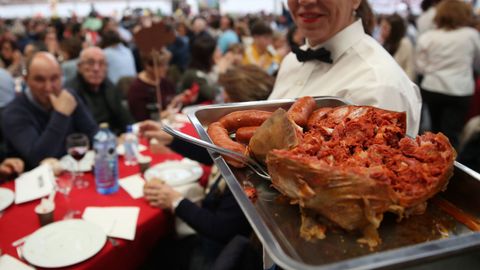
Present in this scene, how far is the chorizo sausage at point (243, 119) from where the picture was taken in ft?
3.84

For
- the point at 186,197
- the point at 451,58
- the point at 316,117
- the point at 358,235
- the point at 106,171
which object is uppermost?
the point at 316,117

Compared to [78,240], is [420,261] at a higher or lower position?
higher

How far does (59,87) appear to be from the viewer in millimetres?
3311

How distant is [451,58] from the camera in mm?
4953

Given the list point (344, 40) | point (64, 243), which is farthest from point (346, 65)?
point (64, 243)

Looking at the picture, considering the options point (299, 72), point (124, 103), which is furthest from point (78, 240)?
point (124, 103)

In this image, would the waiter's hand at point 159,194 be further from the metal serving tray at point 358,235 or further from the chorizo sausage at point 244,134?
the metal serving tray at point 358,235

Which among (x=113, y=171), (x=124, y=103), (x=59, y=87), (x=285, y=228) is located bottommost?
(x=124, y=103)

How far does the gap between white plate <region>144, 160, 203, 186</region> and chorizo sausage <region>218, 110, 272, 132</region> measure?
1476mm

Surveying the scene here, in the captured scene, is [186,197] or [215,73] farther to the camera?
[215,73]

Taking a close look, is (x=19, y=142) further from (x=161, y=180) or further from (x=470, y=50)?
(x=470, y=50)

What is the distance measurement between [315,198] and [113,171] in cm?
194

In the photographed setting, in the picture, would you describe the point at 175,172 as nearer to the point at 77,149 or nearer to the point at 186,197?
the point at 186,197

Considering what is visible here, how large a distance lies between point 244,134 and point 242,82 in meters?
1.64
